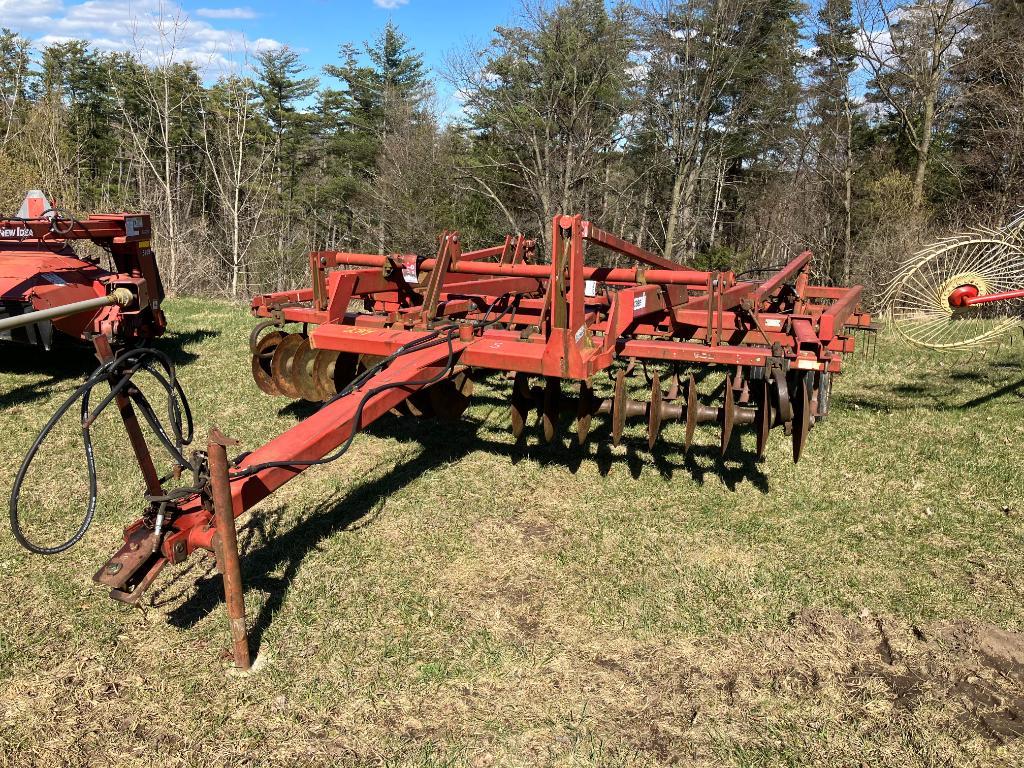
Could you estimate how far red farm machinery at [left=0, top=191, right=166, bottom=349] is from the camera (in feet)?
21.0

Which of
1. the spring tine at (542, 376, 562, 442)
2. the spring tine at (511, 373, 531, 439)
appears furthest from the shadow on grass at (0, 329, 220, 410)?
the spring tine at (542, 376, 562, 442)

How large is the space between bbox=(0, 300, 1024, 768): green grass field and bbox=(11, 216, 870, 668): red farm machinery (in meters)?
0.41

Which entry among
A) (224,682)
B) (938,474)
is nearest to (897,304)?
(938,474)

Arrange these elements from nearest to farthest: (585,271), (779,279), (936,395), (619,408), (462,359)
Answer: (462,359), (619,408), (585,271), (779,279), (936,395)

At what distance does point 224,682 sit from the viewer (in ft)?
9.68

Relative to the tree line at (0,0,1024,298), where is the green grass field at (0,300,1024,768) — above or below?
below

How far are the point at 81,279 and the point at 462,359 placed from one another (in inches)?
199

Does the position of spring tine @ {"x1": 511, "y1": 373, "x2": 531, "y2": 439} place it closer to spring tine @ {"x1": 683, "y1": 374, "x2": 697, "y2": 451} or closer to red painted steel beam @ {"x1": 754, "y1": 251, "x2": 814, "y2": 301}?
spring tine @ {"x1": 683, "y1": 374, "x2": 697, "y2": 451}

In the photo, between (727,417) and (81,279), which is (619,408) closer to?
(727,417)

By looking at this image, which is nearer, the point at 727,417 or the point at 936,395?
the point at 727,417

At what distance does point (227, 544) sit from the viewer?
2807mm

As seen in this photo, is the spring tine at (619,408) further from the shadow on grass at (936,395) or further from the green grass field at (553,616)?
the shadow on grass at (936,395)

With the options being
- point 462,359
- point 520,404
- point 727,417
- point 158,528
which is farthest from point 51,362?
point 727,417

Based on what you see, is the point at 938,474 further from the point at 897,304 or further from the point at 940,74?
the point at 940,74
